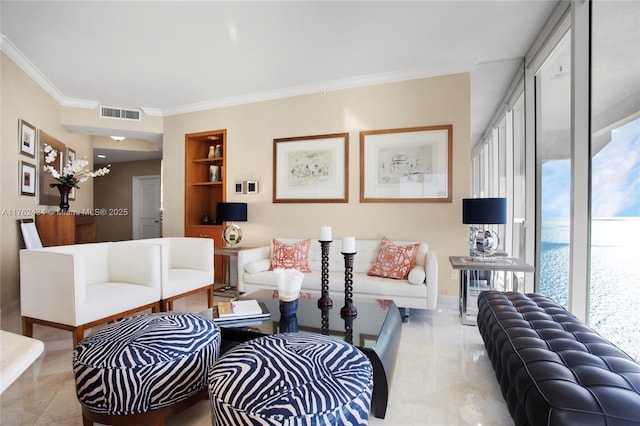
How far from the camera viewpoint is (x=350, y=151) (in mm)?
3959

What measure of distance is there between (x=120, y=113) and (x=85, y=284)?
3.53 m

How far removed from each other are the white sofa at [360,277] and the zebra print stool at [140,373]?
4.33ft

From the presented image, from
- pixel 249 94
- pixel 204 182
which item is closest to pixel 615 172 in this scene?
pixel 249 94

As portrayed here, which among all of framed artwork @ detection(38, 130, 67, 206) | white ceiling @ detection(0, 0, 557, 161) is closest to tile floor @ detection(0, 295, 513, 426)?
framed artwork @ detection(38, 130, 67, 206)

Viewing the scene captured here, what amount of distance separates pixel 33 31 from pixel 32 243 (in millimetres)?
2089

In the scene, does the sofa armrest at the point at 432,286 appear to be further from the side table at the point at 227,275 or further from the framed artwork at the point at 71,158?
the framed artwork at the point at 71,158

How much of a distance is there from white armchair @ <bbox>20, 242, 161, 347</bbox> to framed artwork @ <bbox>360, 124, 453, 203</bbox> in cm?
247

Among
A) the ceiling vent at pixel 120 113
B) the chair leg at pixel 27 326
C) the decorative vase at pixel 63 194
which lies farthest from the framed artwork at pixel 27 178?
the chair leg at pixel 27 326

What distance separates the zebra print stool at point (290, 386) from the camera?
3.44 ft

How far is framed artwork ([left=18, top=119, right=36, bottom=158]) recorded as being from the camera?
11.3ft

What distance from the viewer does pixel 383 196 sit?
3.80 metres

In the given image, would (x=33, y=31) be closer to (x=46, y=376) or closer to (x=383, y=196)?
(x=46, y=376)

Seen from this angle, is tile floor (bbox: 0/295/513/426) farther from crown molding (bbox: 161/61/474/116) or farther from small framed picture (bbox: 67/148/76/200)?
small framed picture (bbox: 67/148/76/200)

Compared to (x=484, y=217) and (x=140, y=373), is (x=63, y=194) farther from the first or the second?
(x=484, y=217)
